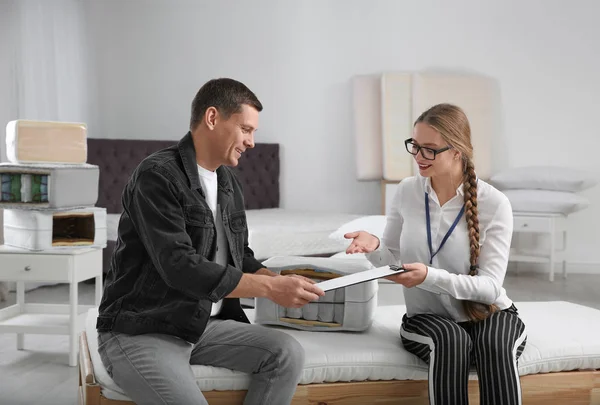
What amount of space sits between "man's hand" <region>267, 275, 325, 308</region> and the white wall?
4.30 m

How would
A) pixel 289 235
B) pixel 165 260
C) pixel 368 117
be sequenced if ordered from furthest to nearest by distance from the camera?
pixel 368 117
pixel 289 235
pixel 165 260

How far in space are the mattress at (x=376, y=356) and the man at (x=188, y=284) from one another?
2.0 inches

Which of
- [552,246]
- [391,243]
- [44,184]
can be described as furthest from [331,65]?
[391,243]

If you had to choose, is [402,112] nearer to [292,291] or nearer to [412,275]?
[412,275]

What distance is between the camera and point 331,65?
242 inches

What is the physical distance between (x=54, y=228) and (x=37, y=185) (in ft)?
1.06

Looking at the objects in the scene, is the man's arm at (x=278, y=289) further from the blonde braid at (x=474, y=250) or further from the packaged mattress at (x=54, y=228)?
the packaged mattress at (x=54, y=228)

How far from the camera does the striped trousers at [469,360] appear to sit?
75.8 inches

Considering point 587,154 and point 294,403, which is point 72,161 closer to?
point 294,403

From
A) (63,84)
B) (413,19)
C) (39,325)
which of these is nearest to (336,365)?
(39,325)

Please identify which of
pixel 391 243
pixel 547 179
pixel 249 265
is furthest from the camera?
pixel 547 179

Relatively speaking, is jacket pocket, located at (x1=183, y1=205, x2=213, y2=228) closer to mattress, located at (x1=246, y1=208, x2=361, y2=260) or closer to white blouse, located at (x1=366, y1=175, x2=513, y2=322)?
white blouse, located at (x1=366, y1=175, x2=513, y2=322)

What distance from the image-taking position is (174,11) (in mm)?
6121

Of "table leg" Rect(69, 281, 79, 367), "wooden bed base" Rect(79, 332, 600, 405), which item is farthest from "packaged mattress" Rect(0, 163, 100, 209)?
"wooden bed base" Rect(79, 332, 600, 405)
